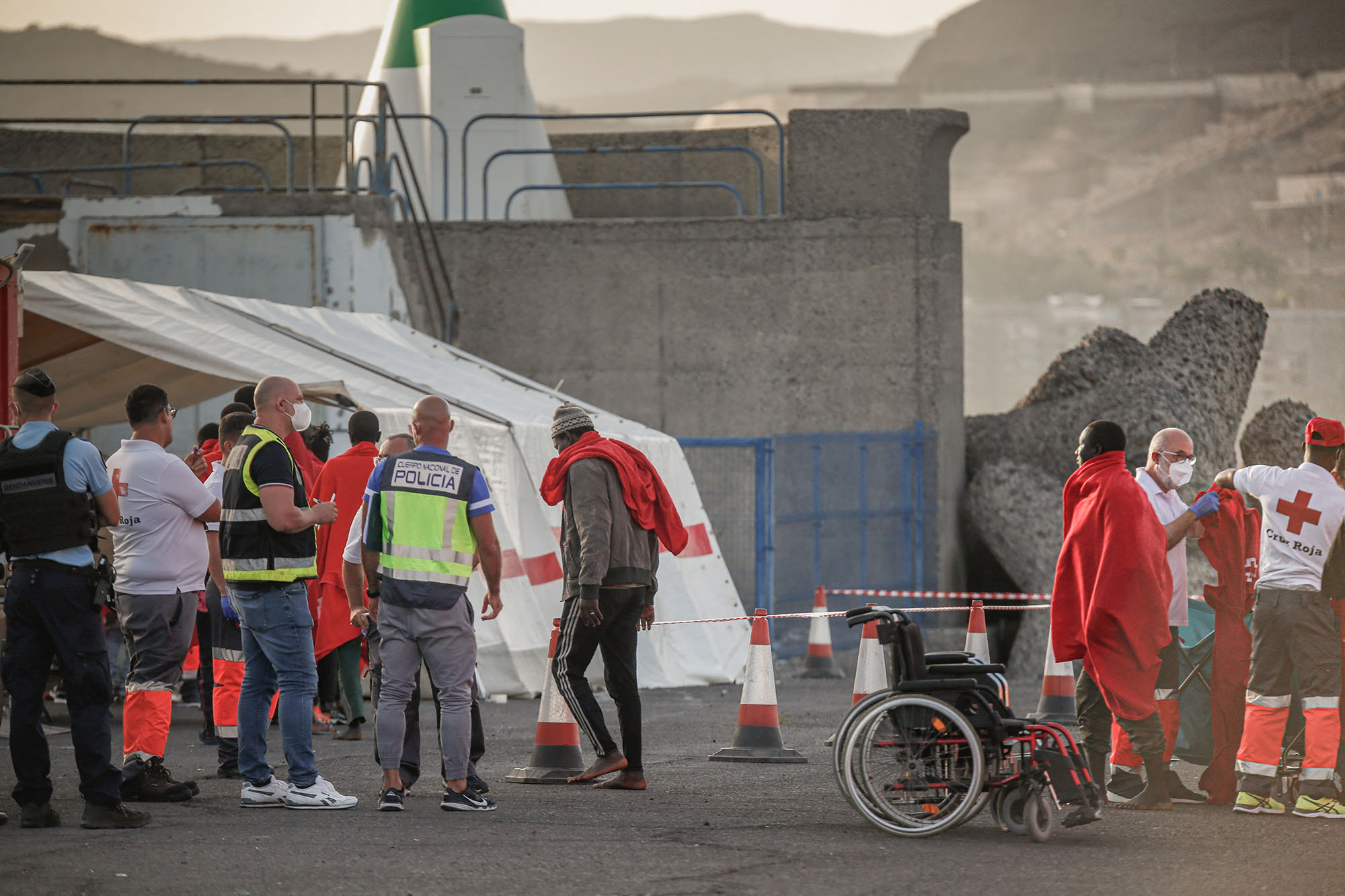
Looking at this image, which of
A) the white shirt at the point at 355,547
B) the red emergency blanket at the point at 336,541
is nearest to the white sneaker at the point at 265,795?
the white shirt at the point at 355,547

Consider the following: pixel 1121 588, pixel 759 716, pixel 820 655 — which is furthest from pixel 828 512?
pixel 1121 588

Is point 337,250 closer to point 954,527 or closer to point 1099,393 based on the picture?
point 954,527

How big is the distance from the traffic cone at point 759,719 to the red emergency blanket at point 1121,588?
2.12 metres

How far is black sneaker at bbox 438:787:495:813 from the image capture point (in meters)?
6.86

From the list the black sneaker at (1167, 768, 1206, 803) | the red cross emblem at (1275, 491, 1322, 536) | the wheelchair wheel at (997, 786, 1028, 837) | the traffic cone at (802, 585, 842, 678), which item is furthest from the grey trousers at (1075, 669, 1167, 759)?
the traffic cone at (802, 585, 842, 678)

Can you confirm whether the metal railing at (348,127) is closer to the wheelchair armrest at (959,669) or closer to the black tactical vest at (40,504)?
the black tactical vest at (40,504)

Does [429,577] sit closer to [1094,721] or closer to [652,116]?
[1094,721]

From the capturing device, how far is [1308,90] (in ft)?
327

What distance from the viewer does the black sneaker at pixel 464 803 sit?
22.5ft

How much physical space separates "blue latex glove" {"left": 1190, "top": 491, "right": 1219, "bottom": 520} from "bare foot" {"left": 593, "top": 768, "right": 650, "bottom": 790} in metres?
2.88

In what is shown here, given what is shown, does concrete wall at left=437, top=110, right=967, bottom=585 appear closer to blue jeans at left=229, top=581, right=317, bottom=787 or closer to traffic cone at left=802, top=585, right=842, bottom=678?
traffic cone at left=802, top=585, right=842, bottom=678

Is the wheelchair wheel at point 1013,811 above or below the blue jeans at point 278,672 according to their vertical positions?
below

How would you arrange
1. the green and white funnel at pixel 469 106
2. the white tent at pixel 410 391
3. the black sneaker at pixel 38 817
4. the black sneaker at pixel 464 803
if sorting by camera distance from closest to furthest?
the black sneaker at pixel 38 817, the black sneaker at pixel 464 803, the white tent at pixel 410 391, the green and white funnel at pixel 469 106

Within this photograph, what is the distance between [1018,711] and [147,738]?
691cm
